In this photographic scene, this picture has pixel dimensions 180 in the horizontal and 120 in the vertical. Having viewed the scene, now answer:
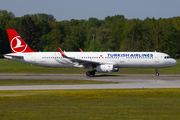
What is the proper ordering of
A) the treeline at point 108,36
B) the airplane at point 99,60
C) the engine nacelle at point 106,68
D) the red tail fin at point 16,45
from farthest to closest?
the treeline at point 108,36 → the red tail fin at point 16,45 → the airplane at point 99,60 → the engine nacelle at point 106,68

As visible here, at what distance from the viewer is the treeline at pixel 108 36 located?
355 feet

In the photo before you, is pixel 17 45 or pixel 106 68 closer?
pixel 106 68

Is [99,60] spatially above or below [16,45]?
below

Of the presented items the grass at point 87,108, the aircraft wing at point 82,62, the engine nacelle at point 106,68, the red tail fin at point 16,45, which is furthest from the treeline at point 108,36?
the grass at point 87,108

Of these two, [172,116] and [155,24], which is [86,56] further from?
[155,24]

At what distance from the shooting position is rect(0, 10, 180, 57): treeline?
4259 inches

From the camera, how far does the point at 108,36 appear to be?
123 metres

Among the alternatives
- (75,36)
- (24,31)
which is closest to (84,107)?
(24,31)

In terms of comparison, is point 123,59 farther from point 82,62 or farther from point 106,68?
point 82,62

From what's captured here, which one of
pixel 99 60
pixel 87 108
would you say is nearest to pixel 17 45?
pixel 99 60

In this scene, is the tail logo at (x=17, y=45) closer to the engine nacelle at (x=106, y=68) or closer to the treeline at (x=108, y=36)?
the engine nacelle at (x=106, y=68)

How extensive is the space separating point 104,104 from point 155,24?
108 m

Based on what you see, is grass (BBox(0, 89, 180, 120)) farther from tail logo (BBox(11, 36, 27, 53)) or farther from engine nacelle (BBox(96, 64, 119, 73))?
tail logo (BBox(11, 36, 27, 53))

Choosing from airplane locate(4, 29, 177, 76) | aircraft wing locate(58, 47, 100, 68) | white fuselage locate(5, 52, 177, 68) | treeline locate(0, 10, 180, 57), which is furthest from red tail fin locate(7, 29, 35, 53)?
treeline locate(0, 10, 180, 57)
